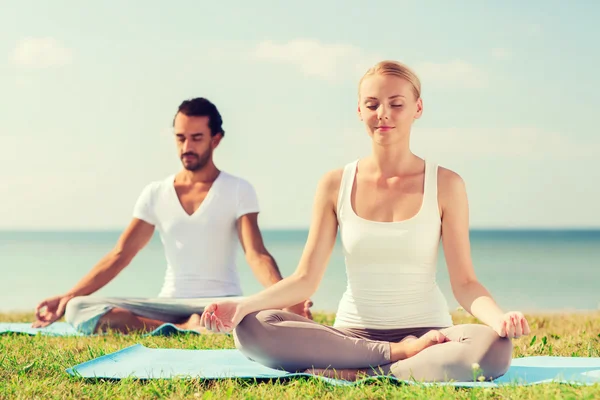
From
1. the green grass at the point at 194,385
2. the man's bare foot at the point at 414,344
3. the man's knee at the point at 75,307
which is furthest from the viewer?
the man's knee at the point at 75,307

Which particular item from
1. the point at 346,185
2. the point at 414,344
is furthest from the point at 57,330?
the point at 414,344

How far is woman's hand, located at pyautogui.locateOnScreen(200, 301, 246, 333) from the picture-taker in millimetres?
3854

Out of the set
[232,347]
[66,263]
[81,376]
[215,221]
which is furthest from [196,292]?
[66,263]

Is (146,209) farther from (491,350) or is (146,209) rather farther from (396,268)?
(491,350)

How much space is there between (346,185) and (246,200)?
249 centimetres

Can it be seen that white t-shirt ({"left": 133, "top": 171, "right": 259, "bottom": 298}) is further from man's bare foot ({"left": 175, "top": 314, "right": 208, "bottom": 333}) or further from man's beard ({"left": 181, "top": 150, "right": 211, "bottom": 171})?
man's bare foot ({"left": 175, "top": 314, "right": 208, "bottom": 333})

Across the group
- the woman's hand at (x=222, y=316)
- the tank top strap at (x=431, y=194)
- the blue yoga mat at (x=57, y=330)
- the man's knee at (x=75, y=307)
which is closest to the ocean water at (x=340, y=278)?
the blue yoga mat at (x=57, y=330)

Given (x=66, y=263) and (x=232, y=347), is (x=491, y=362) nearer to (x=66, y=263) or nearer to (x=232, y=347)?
(x=232, y=347)

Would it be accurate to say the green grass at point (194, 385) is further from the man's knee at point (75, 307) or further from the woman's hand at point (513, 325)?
the man's knee at point (75, 307)

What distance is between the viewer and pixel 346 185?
4422 millimetres

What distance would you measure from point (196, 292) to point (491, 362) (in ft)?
11.1

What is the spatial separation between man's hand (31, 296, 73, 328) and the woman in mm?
2798

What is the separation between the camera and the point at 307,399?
368 centimetres

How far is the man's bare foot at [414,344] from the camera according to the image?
3.96 metres
